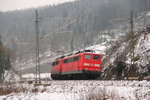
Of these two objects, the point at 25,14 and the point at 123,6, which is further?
the point at 25,14

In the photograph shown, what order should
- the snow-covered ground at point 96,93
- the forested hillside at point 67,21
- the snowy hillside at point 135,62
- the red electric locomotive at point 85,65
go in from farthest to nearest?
1. the forested hillside at point 67,21
2. the red electric locomotive at point 85,65
3. the snowy hillside at point 135,62
4. the snow-covered ground at point 96,93

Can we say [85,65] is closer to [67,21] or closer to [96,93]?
[96,93]

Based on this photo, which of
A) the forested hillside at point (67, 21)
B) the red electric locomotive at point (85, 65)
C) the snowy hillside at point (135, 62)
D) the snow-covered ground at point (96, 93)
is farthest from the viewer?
the forested hillside at point (67, 21)

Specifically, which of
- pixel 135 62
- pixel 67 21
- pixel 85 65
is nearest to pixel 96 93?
pixel 85 65

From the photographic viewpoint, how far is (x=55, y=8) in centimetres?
18725

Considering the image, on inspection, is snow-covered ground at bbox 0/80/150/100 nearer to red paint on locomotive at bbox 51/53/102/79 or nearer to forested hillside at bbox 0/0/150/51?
red paint on locomotive at bbox 51/53/102/79

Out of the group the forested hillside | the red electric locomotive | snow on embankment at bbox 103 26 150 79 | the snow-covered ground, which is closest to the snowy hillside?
snow on embankment at bbox 103 26 150 79

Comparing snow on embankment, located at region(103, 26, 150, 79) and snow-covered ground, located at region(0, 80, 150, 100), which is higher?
snow on embankment, located at region(103, 26, 150, 79)

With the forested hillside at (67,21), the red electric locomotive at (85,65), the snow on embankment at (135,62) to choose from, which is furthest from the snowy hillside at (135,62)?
the forested hillside at (67,21)

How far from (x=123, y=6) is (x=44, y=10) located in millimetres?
90022

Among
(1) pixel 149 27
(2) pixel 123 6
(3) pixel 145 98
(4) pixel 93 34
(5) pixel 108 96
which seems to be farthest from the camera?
(4) pixel 93 34

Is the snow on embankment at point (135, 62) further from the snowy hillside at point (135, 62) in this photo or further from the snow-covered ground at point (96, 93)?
the snow-covered ground at point (96, 93)

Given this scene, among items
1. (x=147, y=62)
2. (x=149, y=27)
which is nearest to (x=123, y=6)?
(x=149, y=27)

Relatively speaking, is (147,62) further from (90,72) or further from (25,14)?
(25,14)
